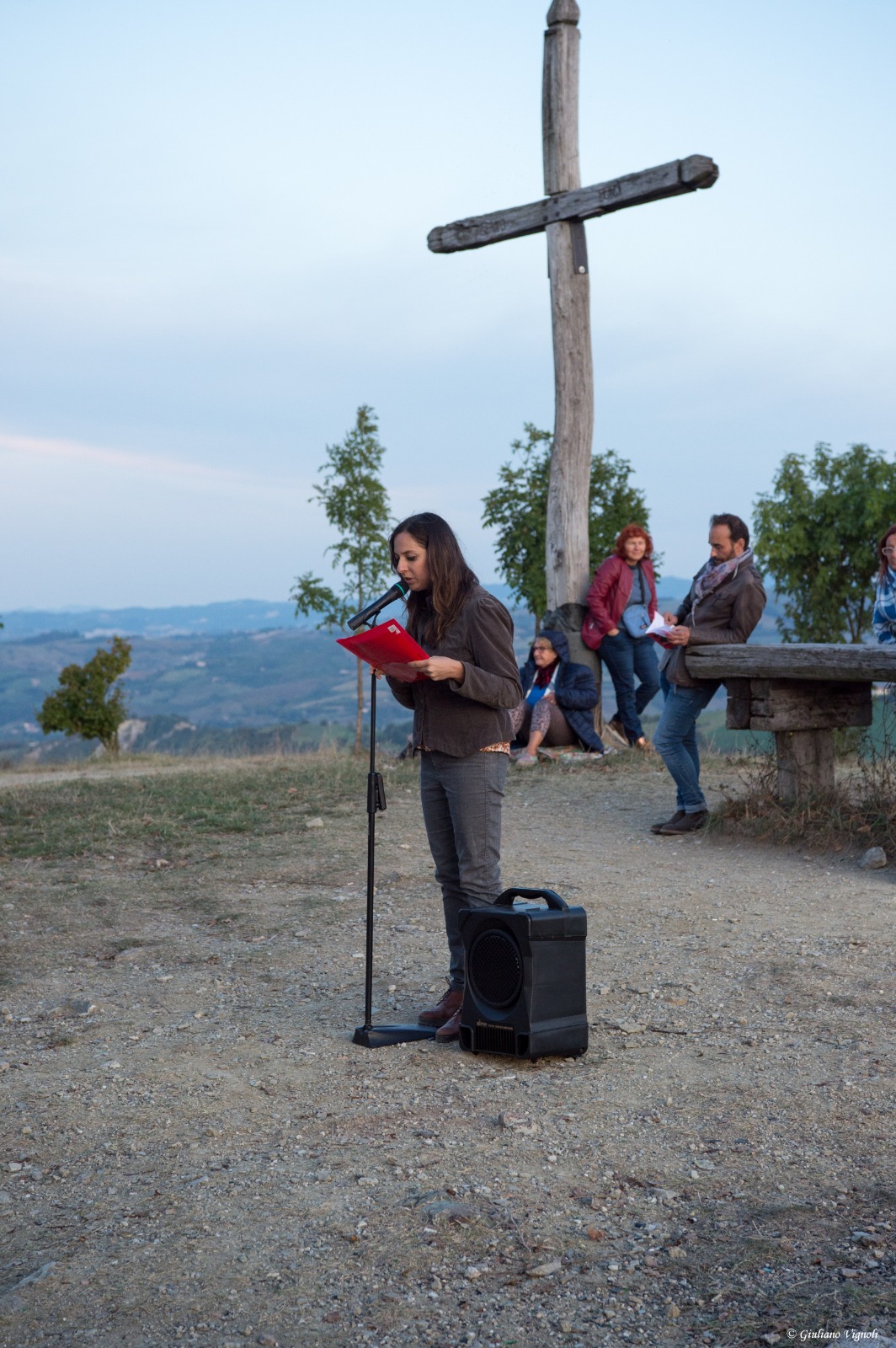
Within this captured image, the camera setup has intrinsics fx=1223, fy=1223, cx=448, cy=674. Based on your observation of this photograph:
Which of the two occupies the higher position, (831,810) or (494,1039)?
(831,810)

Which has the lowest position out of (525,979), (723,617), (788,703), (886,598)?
(525,979)

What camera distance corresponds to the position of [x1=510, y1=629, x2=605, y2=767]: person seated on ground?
1206cm

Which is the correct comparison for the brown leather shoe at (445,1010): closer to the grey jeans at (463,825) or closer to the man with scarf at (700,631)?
the grey jeans at (463,825)

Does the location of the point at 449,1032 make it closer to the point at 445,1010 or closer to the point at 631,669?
the point at 445,1010

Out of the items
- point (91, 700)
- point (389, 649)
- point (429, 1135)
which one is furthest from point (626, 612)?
point (91, 700)

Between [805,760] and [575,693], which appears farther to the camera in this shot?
[575,693]

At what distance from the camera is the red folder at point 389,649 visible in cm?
409

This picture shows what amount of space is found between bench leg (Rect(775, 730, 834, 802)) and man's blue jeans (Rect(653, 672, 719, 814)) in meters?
0.59

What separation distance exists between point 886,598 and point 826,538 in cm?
1236

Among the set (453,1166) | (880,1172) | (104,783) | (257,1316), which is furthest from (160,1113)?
(104,783)

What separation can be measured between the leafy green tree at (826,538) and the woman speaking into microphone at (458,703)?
51.2 feet

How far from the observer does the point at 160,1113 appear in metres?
4.18

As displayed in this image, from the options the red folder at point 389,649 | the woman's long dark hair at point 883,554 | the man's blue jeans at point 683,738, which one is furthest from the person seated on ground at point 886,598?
the red folder at point 389,649

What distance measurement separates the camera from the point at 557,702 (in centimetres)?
1216
